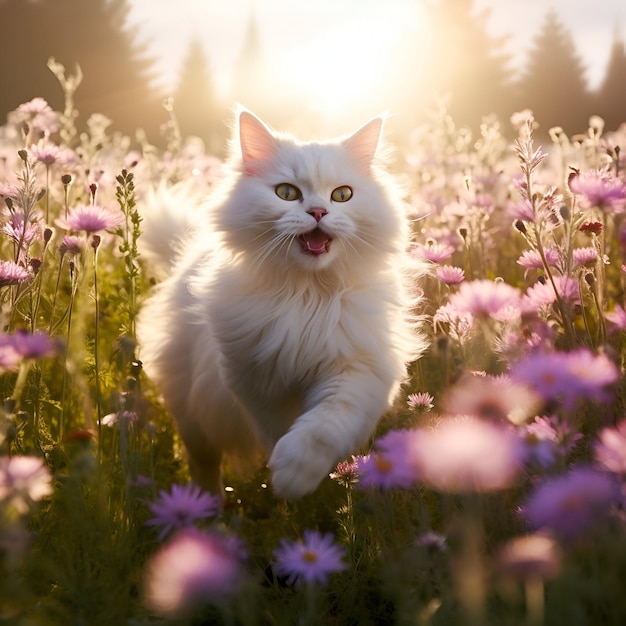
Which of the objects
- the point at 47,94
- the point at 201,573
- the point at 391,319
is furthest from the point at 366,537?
the point at 47,94

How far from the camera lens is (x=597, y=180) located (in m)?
2.13

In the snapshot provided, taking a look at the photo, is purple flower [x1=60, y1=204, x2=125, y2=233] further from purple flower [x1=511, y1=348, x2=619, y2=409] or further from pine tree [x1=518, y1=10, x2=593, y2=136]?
pine tree [x1=518, y1=10, x2=593, y2=136]

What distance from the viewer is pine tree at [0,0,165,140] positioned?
106ft

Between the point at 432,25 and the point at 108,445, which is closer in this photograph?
the point at 108,445

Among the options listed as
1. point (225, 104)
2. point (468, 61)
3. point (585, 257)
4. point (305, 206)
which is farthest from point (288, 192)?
point (468, 61)

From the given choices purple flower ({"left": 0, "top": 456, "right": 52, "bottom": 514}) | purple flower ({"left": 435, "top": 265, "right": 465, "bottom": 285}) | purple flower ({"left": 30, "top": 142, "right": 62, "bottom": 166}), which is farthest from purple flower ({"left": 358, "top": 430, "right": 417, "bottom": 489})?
purple flower ({"left": 30, "top": 142, "right": 62, "bottom": 166})

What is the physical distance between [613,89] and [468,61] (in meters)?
7.55

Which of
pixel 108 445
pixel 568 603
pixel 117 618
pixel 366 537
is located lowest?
pixel 568 603

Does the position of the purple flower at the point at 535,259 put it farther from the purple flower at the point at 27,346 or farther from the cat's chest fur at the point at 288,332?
the purple flower at the point at 27,346

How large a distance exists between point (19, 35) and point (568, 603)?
1463 inches

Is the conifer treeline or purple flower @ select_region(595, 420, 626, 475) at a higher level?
the conifer treeline

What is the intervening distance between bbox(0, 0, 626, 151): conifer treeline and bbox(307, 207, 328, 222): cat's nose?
29950mm

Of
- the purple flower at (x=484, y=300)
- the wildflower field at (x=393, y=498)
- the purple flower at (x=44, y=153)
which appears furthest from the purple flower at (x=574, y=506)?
the purple flower at (x=44, y=153)

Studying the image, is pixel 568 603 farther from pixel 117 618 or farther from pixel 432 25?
pixel 432 25
